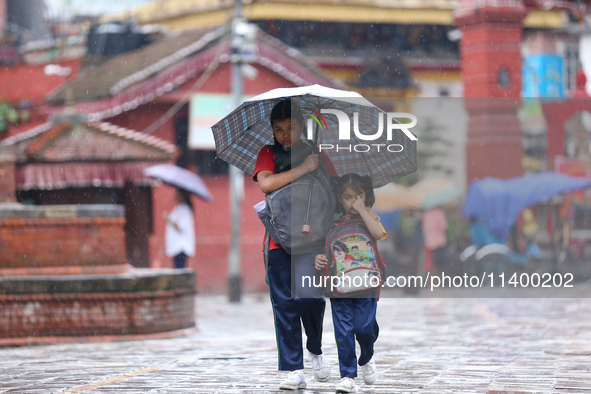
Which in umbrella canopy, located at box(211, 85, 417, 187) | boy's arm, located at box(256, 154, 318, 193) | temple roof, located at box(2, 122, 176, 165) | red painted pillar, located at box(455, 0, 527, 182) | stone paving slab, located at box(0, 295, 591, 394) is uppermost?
red painted pillar, located at box(455, 0, 527, 182)

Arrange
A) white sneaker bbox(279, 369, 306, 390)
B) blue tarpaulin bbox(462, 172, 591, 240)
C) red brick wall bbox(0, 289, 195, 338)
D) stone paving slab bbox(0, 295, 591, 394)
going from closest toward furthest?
white sneaker bbox(279, 369, 306, 390)
stone paving slab bbox(0, 295, 591, 394)
blue tarpaulin bbox(462, 172, 591, 240)
red brick wall bbox(0, 289, 195, 338)

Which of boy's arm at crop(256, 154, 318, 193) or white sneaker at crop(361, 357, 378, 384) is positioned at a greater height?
boy's arm at crop(256, 154, 318, 193)

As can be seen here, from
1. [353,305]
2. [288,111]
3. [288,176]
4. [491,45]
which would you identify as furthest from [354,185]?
[491,45]

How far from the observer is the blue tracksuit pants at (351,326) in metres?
6.12

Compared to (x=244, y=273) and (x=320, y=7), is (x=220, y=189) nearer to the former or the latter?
(x=244, y=273)

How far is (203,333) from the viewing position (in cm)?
1095

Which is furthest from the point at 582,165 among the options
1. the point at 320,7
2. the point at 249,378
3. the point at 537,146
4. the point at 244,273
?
the point at 320,7

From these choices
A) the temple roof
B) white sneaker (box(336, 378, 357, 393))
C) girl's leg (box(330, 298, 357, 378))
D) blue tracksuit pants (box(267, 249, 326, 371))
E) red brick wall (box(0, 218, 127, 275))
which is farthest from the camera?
the temple roof

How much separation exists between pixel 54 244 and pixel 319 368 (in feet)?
14.6

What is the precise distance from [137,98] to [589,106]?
13214 millimetres

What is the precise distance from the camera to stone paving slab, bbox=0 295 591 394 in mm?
6461

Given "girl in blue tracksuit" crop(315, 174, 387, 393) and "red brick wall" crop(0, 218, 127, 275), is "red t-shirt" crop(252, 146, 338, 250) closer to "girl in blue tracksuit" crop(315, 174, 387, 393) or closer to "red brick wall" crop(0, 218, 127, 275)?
"girl in blue tracksuit" crop(315, 174, 387, 393)

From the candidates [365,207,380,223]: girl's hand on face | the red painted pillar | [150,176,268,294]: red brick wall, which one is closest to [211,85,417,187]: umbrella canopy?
[365,207,380,223]: girl's hand on face

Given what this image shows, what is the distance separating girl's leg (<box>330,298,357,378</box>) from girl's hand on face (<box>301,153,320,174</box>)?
2.77 feet
